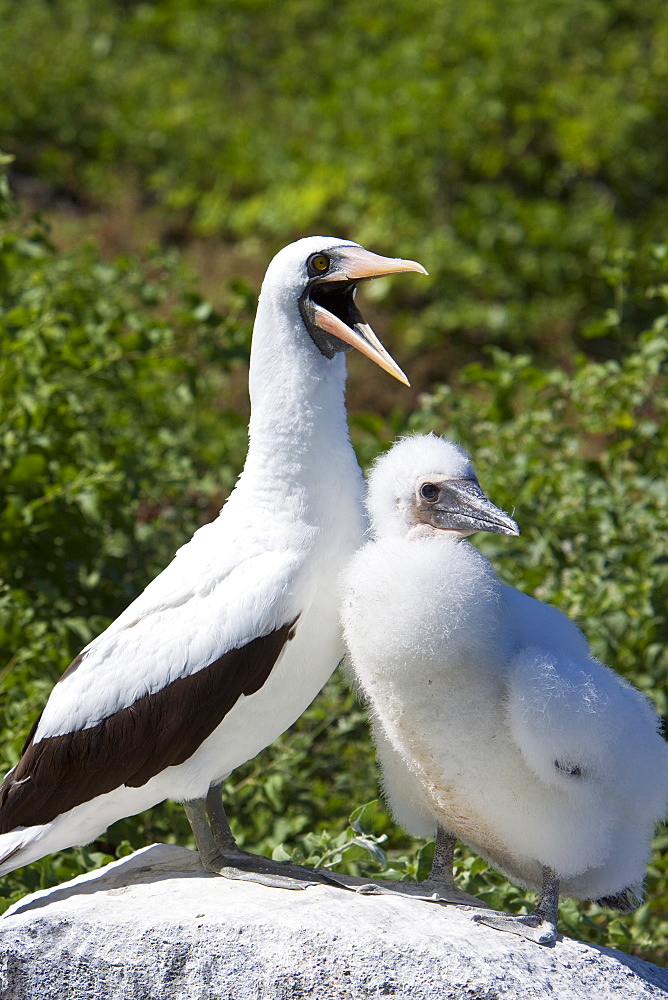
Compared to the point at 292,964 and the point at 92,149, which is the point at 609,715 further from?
the point at 92,149

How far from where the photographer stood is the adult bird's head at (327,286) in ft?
11.7

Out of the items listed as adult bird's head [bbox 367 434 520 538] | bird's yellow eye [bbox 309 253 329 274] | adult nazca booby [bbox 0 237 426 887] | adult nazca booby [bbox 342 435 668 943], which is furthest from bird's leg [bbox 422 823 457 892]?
bird's yellow eye [bbox 309 253 329 274]

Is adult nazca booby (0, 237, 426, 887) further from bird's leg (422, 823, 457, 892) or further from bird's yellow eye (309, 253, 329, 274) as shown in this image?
bird's leg (422, 823, 457, 892)

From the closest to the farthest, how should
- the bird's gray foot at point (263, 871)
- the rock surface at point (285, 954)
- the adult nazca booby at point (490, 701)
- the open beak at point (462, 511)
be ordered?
the rock surface at point (285, 954) → the adult nazca booby at point (490, 701) → the open beak at point (462, 511) → the bird's gray foot at point (263, 871)

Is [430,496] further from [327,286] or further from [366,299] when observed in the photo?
[366,299]

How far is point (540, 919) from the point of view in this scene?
3381 millimetres

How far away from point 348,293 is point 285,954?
6.27ft

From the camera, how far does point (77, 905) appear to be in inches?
135

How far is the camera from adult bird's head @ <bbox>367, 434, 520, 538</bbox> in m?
3.44

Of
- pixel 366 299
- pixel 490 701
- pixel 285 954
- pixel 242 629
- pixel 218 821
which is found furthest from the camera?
pixel 366 299

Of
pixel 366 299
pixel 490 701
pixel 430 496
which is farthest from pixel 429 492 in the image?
pixel 366 299

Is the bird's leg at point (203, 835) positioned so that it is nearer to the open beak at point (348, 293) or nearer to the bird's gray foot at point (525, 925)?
the bird's gray foot at point (525, 925)

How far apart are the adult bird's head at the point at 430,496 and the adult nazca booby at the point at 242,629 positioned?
0.38 ft

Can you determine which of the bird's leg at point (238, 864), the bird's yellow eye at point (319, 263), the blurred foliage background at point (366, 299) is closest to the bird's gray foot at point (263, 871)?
the bird's leg at point (238, 864)
